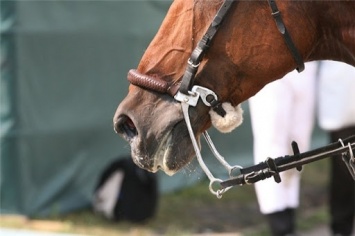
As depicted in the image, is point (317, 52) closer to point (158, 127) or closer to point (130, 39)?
point (158, 127)

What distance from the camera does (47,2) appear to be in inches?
284

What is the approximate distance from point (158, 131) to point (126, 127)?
5.1 inches

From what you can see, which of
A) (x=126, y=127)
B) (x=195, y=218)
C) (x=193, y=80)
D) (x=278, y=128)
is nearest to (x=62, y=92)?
(x=195, y=218)

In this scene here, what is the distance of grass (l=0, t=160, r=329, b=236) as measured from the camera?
6.87 m

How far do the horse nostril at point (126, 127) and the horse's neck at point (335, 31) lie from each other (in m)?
0.68

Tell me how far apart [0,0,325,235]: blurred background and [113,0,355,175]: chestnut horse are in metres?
4.30

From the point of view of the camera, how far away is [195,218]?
7.61m

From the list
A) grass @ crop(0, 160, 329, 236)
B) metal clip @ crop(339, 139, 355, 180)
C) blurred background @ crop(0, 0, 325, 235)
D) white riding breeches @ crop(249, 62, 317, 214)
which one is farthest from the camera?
blurred background @ crop(0, 0, 325, 235)

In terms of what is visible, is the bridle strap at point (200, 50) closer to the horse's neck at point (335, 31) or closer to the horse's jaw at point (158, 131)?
the horse's jaw at point (158, 131)

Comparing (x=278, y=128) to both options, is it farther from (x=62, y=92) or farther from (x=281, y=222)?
(x=62, y=92)

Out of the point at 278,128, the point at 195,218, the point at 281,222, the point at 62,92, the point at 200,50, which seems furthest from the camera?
the point at 195,218

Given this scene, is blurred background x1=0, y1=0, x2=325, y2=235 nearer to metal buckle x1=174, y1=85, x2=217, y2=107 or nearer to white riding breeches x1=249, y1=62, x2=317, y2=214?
white riding breeches x1=249, y1=62, x2=317, y2=214

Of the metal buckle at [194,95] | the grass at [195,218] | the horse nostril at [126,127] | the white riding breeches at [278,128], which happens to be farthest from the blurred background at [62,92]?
the metal buckle at [194,95]

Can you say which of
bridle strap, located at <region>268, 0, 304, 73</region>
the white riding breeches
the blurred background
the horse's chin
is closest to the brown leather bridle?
bridle strap, located at <region>268, 0, 304, 73</region>
